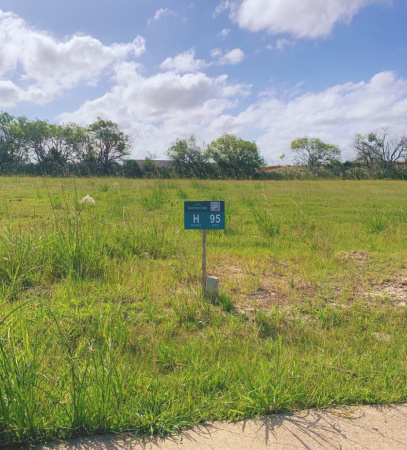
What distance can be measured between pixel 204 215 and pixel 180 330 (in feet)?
4.01

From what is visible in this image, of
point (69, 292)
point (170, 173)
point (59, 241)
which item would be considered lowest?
point (69, 292)

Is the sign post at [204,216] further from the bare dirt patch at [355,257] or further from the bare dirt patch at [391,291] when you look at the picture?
the bare dirt patch at [355,257]

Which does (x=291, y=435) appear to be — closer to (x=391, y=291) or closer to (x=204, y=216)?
(x=204, y=216)

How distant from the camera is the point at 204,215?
3826 mm

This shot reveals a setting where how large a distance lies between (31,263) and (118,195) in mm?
7885

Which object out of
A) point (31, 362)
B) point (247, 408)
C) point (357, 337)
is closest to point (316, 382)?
point (247, 408)

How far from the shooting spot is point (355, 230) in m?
7.62

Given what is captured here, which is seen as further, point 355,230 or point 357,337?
point 355,230

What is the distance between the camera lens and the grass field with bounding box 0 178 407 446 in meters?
2.09

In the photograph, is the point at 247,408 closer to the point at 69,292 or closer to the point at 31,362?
the point at 31,362

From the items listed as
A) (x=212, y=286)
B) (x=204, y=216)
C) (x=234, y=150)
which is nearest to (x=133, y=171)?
(x=204, y=216)

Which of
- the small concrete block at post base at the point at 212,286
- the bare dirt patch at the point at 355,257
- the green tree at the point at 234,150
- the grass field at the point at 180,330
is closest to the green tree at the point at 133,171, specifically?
the grass field at the point at 180,330

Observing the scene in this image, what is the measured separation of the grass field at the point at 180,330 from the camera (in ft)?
6.86

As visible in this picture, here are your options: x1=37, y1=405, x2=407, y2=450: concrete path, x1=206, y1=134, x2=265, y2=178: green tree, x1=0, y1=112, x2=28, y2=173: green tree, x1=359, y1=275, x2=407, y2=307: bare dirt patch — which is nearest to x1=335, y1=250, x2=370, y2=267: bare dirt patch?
x1=359, y1=275, x2=407, y2=307: bare dirt patch
